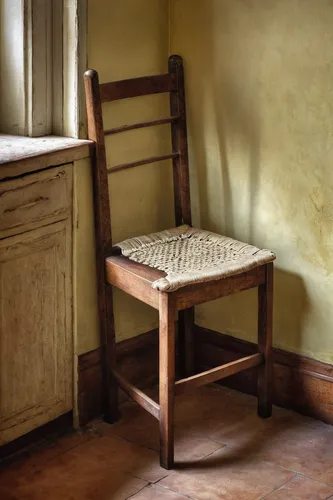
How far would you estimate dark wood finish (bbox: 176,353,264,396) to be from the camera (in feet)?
9.32

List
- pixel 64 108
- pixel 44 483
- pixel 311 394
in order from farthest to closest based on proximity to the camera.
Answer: pixel 311 394 → pixel 64 108 → pixel 44 483

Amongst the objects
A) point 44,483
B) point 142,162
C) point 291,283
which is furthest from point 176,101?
point 44,483

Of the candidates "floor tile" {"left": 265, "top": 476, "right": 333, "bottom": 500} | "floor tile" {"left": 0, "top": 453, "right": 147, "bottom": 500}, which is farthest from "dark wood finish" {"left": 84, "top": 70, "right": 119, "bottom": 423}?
"floor tile" {"left": 265, "top": 476, "right": 333, "bottom": 500}

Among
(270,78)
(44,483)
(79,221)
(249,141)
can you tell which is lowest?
(44,483)

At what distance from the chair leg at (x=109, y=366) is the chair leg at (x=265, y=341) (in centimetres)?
49

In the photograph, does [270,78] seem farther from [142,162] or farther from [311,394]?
[311,394]

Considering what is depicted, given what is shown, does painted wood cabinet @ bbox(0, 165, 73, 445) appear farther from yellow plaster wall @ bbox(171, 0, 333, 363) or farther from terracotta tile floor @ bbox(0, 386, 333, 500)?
yellow plaster wall @ bbox(171, 0, 333, 363)

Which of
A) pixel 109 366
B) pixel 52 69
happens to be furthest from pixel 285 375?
pixel 52 69

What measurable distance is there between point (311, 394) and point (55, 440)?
2.88ft

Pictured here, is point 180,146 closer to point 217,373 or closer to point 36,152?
point 36,152

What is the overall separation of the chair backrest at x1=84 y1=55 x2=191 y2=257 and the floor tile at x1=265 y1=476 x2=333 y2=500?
3.03 ft

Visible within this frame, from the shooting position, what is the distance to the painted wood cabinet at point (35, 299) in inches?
106

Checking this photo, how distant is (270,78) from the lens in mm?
2980

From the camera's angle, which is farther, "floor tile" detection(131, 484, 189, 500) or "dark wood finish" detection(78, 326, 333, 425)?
"dark wood finish" detection(78, 326, 333, 425)
